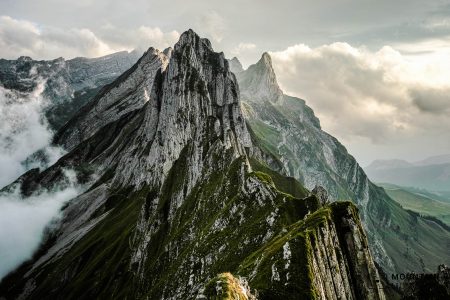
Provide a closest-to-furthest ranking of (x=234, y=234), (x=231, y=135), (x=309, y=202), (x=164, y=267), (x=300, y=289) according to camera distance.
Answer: (x=300, y=289), (x=309, y=202), (x=234, y=234), (x=164, y=267), (x=231, y=135)

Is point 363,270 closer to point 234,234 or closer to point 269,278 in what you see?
point 269,278

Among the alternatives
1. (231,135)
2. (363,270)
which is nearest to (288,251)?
(363,270)

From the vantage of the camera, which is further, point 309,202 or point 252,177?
point 252,177

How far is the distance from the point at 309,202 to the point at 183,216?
81262 mm

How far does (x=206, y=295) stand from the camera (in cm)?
4922

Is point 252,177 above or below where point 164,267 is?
above

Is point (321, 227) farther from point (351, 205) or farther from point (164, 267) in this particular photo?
point (164, 267)

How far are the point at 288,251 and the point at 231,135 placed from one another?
123 m

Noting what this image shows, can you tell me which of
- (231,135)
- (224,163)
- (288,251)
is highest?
(231,135)

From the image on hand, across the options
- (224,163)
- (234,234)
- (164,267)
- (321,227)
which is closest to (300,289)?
(321,227)

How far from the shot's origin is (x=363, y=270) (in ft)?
215

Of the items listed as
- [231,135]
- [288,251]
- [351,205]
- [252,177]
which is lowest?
[288,251]

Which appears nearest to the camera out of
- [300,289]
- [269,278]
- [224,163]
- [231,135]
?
[300,289]

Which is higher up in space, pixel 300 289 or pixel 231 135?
pixel 231 135
